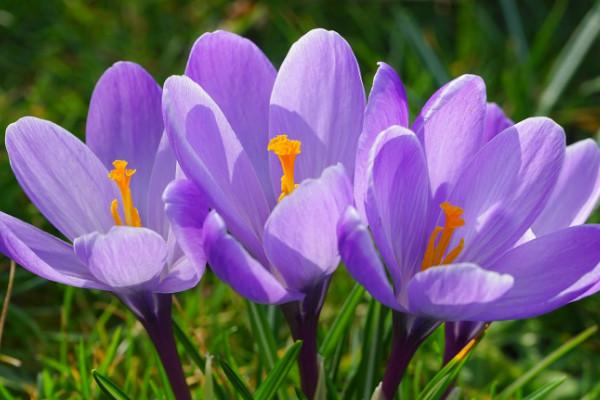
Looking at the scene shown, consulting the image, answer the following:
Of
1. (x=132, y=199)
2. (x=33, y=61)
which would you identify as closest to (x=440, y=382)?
(x=132, y=199)

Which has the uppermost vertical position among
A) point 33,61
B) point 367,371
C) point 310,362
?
point 33,61

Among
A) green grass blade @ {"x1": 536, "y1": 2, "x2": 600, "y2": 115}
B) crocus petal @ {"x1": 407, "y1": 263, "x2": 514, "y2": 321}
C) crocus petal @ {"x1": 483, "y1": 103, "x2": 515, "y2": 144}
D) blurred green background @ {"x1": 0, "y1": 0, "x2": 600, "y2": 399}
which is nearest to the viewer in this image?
crocus petal @ {"x1": 407, "y1": 263, "x2": 514, "y2": 321}

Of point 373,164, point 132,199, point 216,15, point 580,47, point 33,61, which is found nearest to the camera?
point 373,164

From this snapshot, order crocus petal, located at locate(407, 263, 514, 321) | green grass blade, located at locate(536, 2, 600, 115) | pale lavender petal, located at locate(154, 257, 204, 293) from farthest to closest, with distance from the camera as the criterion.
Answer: green grass blade, located at locate(536, 2, 600, 115), pale lavender petal, located at locate(154, 257, 204, 293), crocus petal, located at locate(407, 263, 514, 321)

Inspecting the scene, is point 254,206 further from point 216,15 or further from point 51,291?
point 216,15

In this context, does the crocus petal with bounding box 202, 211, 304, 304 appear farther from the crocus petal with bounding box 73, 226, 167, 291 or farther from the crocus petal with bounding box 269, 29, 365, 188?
the crocus petal with bounding box 269, 29, 365, 188

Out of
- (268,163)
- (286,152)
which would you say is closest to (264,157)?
(268,163)

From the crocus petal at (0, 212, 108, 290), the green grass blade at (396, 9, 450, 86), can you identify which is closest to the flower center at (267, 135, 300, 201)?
the crocus petal at (0, 212, 108, 290)
